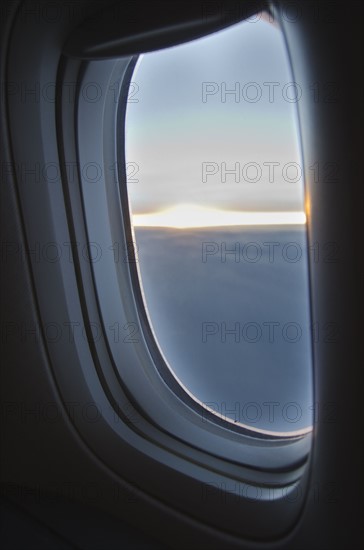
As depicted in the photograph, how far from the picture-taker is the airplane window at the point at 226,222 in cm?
143

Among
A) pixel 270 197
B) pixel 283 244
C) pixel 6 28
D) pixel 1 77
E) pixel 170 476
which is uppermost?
pixel 6 28

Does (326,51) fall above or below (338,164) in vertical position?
above

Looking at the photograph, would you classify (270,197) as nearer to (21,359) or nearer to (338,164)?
(338,164)

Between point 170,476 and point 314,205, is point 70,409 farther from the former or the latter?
point 314,205

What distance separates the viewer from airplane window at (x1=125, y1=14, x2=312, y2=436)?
143 cm

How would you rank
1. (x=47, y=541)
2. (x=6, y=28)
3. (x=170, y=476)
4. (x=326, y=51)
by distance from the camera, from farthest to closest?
(x=47, y=541) < (x=170, y=476) < (x=6, y=28) < (x=326, y=51)

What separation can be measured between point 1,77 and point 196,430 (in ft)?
4.20

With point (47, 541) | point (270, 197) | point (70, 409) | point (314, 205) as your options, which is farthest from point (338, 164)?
point (47, 541)

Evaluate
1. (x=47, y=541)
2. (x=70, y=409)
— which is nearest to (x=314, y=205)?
(x=70, y=409)

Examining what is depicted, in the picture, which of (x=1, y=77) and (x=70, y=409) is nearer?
(x=1, y=77)

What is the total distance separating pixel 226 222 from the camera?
5.16ft

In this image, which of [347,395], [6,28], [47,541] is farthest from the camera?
[47,541]

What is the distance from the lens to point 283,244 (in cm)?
149

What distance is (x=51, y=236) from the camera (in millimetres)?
1648
